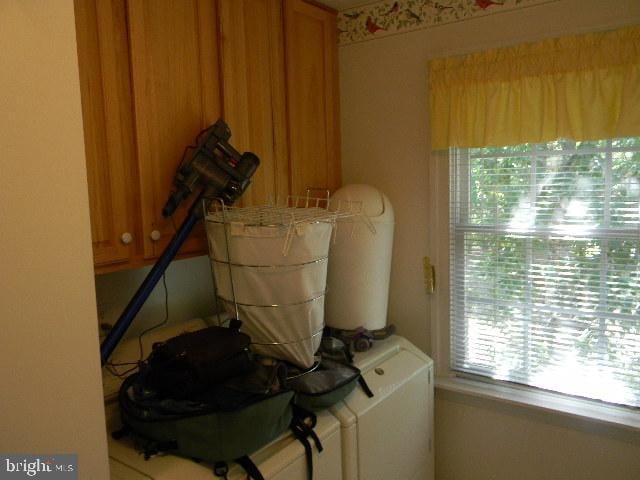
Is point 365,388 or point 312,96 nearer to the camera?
point 365,388

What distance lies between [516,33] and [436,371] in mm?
1425

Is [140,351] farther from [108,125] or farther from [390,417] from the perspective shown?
[390,417]

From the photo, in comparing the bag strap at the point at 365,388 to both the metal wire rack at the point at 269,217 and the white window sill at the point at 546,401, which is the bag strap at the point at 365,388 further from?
the white window sill at the point at 546,401

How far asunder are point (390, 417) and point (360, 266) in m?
0.59

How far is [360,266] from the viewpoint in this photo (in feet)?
6.41

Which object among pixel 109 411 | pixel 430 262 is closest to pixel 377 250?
pixel 430 262

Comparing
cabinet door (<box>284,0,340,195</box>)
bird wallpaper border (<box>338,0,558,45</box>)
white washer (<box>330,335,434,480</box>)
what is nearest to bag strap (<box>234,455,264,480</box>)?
white washer (<box>330,335,434,480</box>)

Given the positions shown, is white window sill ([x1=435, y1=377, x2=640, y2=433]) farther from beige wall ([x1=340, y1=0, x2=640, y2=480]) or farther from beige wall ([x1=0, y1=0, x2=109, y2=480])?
beige wall ([x1=0, y1=0, x2=109, y2=480])

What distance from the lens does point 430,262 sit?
6.99ft

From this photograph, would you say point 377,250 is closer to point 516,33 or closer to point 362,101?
point 362,101

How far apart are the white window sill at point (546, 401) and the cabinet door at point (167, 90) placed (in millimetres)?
1271

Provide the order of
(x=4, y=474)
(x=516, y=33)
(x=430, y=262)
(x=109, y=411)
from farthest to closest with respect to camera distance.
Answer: (x=430, y=262) < (x=516, y=33) < (x=109, y=411) < (x=4, y=474)

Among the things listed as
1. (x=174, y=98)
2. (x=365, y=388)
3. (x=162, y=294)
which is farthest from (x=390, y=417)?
(x=174, y=98)

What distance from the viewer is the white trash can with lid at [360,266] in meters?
1.95
